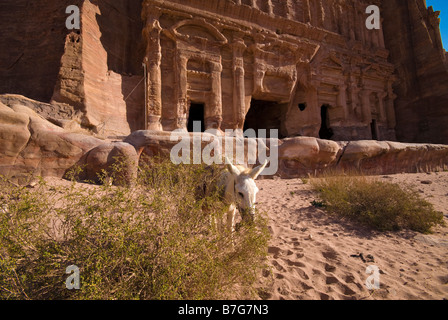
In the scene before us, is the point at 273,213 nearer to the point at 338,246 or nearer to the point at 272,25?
the point at 338,246

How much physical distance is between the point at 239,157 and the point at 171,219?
554 cm

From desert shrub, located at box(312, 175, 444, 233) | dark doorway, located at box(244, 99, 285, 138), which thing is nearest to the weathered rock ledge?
desert shrub, located at box(312, 175, 444, 233)

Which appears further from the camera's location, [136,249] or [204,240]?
[204,240]

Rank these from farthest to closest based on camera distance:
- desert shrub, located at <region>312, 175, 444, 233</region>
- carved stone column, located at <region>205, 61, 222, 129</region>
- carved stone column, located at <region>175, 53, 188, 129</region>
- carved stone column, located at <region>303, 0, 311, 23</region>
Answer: carved stone column, located at <region>303, 0, 311, 23</region> < carved stone column, located at <region>205, 61, 222, 129</region> < carved stone column, located at <region>175, 53, 188, 129</region> < desert shrub, located at <region>312, 175, 444, 233</region>

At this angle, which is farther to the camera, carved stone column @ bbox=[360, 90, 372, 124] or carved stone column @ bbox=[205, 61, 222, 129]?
carved stone column @ bbox=[360, 90, 372, 124]

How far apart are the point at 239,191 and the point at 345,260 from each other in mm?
1827

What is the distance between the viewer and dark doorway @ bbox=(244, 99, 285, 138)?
14969 millimetres

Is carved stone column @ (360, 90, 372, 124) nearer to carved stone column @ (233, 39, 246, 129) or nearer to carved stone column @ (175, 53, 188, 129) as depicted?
carved stone column @ (233, 39, 246, 129)

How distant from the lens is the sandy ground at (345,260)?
2.45 metres

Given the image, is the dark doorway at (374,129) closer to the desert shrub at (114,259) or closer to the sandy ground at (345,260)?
the sandy ground at (345,260)

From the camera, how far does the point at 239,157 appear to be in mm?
7535

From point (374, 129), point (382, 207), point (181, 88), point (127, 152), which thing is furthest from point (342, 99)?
point (127, 152)

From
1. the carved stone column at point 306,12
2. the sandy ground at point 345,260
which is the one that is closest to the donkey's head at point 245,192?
the sandy ground at point 345,260

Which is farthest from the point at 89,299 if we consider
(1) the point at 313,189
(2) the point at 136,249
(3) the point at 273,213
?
(1) the point at 313,189
